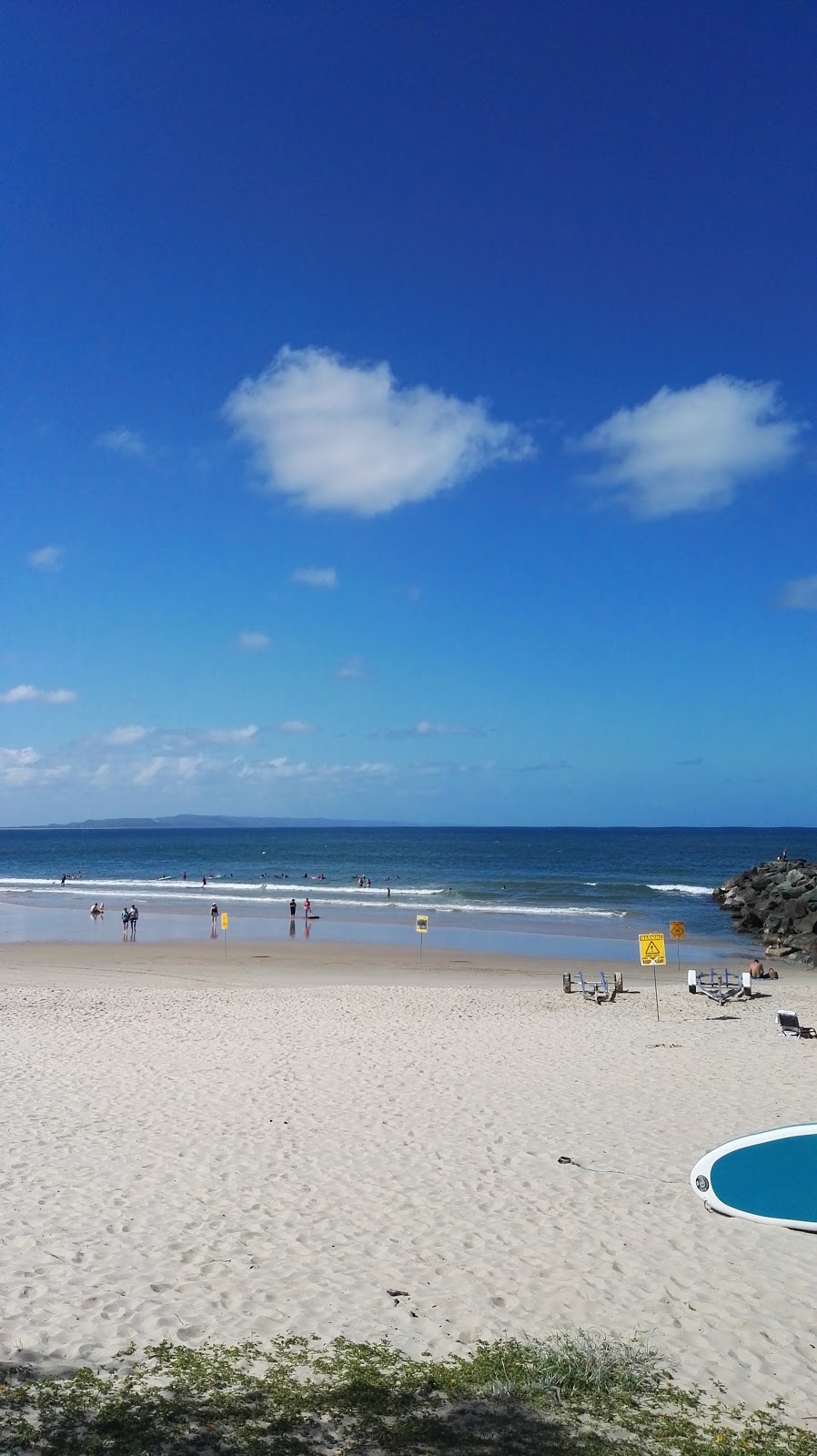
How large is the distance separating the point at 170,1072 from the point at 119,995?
30.2ft

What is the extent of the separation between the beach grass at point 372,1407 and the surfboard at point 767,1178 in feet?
9.58

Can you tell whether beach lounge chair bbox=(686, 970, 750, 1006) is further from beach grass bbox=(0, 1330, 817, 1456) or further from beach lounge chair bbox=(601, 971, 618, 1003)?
beach grass bbox=(0, 1330, 817, 1456)

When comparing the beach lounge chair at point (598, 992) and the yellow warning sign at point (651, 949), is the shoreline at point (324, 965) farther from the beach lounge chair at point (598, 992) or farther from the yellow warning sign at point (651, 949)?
the yellow warning sign at point (651, 949)

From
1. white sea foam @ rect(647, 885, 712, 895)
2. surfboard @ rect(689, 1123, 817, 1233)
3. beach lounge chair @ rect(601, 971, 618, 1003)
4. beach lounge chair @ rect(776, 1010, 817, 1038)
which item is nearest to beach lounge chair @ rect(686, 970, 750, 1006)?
beach lounge chair @ rect(601, 971, 618, 1003)

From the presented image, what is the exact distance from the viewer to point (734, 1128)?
11375 mm

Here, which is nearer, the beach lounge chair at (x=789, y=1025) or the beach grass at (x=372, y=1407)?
the beach grass at (x=372, y=1407)

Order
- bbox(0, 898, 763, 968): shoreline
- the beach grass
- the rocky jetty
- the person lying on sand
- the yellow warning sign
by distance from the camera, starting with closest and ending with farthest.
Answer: the beach grass → the yellow warning sign → the person lying on sand → bbox(0, 898, 763, 968): shoreline → the rocky jetty

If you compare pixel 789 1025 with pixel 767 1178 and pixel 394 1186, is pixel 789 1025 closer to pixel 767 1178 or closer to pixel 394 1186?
pixel 767 1178

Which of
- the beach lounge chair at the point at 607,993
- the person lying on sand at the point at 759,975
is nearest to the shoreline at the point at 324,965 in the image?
the person lying on sand at the point at 759,975

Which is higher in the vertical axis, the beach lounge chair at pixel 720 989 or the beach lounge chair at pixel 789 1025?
the beach lounge chair at pixel 789 1025

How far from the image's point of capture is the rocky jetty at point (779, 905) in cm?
3588

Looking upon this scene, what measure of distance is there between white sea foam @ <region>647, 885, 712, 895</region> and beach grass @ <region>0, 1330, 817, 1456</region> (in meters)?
59.1

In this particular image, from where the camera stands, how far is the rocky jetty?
35875 millimetres

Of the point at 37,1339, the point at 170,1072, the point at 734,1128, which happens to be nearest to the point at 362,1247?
the point at 37,1339
